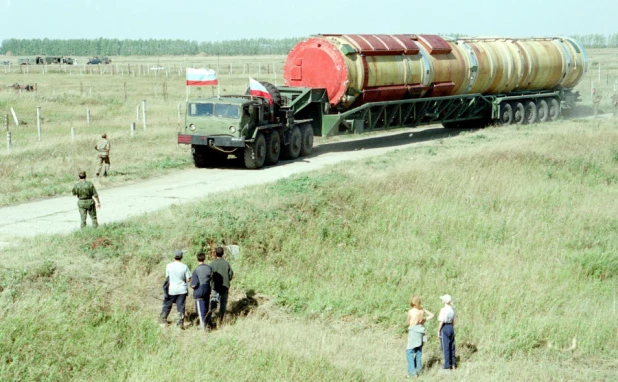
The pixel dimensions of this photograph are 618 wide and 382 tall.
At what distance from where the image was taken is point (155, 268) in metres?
14.5

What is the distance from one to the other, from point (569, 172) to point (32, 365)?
1867 centimetres

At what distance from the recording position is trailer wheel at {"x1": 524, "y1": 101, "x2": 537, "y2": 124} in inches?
1403

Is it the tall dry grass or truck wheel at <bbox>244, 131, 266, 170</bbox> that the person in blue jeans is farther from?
truck wheel at <bbox>244, 131, 266, 170</bbox>

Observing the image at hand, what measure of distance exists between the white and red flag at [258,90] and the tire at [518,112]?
14.0m

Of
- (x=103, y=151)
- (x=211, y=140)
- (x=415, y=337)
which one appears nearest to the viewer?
(x=415, y=337)

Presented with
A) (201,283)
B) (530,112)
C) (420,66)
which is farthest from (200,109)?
(530,112)

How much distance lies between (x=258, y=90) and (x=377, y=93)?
500 centimetres

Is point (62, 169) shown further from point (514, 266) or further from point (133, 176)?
point (514, 266)

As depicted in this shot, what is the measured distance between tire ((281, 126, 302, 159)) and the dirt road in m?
0.33

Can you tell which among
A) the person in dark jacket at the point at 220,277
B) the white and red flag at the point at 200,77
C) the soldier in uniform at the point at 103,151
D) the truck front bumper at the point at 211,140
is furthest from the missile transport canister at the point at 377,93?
the person in dark jacket at the point at 220,277

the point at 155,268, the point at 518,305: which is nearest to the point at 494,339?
the point at 518,305

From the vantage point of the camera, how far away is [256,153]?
23641mm

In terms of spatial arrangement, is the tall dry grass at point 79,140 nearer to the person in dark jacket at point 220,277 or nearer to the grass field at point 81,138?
the grass field at point 81,138

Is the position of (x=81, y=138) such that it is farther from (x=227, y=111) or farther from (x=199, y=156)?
(x=227, y=111)
